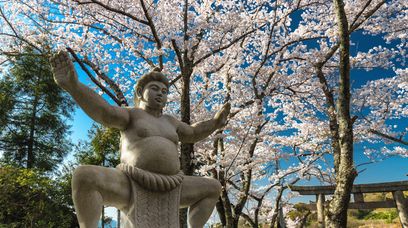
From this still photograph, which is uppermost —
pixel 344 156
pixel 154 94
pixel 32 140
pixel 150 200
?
pixel 32 140

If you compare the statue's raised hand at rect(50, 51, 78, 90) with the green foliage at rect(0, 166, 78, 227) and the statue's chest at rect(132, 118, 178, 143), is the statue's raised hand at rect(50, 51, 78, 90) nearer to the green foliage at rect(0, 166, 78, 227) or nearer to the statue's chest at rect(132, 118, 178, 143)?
the statue's chest at rect(132, 118, 178, 143)

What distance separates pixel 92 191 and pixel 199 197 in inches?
39.1

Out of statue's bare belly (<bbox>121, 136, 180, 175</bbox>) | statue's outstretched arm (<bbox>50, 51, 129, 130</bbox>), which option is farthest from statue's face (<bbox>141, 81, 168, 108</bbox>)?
statue's bare belly (<bbox>121, 136, 180, 175</bbox>)

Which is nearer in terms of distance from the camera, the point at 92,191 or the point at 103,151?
the point at 92,191

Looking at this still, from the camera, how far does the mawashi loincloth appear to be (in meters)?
2.65

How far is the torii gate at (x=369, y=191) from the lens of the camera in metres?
A: 11.2

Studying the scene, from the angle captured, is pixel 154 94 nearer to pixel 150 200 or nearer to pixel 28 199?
pixel 150 200

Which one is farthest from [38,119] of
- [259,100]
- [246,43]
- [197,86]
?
[259,100]

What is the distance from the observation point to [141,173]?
2662 mm

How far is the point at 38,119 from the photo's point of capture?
18.0 metres

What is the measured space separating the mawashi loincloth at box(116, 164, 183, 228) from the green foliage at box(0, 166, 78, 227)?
8.59 metres

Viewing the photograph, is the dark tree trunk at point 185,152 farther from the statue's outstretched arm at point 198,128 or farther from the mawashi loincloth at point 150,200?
the mawashi loincloth at point 150,200

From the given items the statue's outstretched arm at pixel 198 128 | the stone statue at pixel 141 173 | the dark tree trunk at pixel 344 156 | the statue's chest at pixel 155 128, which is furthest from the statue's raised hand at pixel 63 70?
the dark tree trunk at pixel 344 156

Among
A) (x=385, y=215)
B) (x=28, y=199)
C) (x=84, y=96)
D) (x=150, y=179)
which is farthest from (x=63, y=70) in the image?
(x=385, y=215)
